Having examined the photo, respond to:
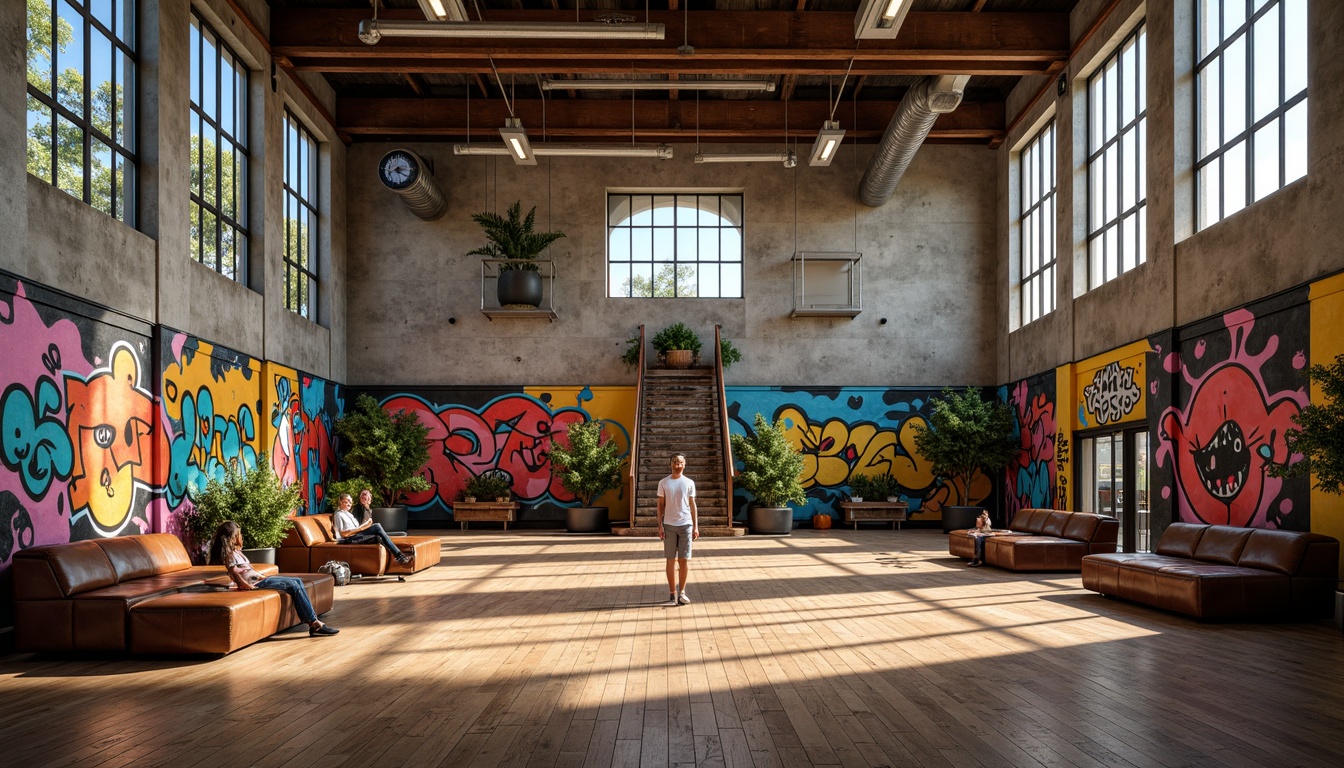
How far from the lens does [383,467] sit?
18.8 meters

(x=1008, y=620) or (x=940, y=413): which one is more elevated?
(x=940, y=413)

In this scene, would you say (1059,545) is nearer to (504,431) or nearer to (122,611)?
(122,611)

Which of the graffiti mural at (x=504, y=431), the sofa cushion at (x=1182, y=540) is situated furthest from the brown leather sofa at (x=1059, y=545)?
the graffiti mural at (x=504, y=431)

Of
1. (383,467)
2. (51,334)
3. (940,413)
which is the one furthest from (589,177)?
(51,334)

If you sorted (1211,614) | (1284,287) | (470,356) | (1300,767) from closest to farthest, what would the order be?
(1300,767) → (1211,614) → (1284,287) → (470,356)

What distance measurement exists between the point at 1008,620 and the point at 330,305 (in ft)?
49.2

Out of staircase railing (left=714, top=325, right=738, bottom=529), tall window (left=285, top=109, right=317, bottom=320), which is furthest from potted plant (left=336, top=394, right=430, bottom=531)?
staircase railing (left=714, top=325, right=738, bottom=529)

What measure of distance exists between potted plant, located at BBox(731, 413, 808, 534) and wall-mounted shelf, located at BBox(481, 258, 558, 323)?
198 inches

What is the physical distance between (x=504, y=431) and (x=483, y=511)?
1.84 metres

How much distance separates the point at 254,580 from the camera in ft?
25.3

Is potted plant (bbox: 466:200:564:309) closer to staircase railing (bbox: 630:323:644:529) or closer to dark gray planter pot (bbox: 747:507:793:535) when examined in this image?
staircase railing (bbox: 630:323:644:529)

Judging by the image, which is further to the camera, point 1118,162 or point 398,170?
point 398,170

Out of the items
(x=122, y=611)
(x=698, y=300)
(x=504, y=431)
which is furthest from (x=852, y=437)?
(x=122, y=611)

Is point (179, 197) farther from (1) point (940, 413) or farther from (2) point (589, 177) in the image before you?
(1) point (940, 413)
